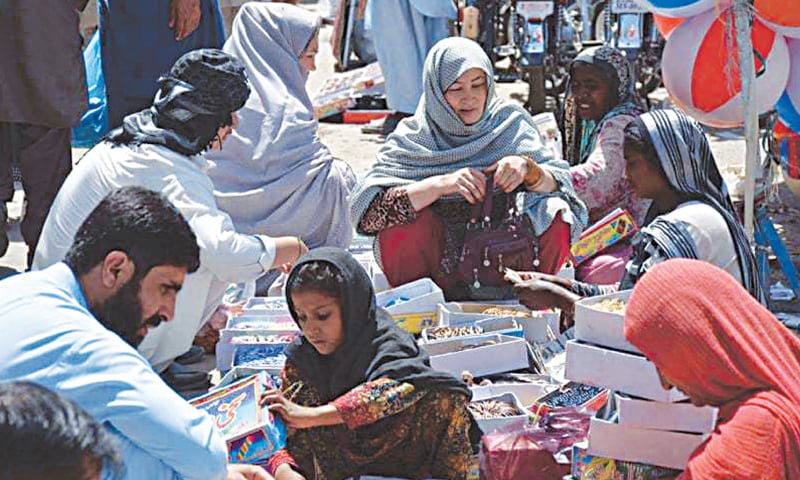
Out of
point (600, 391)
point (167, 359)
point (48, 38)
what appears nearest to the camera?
point (600, 391)

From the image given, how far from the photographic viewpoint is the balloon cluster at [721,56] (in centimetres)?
454

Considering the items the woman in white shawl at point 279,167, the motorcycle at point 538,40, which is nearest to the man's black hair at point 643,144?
the woman in white shawl at point 279,167

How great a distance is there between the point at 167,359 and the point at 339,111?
5.52 metres

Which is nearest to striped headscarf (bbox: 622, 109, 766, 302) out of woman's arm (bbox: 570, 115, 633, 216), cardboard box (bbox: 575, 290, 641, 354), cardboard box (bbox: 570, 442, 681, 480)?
cardboard box (bbox: 575, 290, 641, 354)

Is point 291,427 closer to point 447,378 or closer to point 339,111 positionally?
point 447,378

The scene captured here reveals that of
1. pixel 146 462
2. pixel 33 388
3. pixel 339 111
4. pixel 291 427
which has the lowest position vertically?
pixel 339 111

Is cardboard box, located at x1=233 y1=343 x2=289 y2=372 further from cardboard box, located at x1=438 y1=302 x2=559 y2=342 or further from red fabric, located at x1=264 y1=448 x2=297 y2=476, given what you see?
red fabric, located at x1=264 y1=448 x2=297 y2=476

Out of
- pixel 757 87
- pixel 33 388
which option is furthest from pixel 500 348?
pixel 33 388

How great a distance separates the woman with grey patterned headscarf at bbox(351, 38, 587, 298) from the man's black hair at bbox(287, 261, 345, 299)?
49.8 inches

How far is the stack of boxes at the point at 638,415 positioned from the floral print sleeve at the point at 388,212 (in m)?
1.50

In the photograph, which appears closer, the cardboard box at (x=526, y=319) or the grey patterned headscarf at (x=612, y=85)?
the cardboard box at (x=526, y=319)

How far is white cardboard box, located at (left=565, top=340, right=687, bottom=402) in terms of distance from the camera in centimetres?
306

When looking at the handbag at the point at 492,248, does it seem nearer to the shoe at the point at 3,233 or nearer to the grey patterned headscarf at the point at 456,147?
the grey patterned headscarf at the point at 456,147

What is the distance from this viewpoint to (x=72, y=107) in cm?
570
